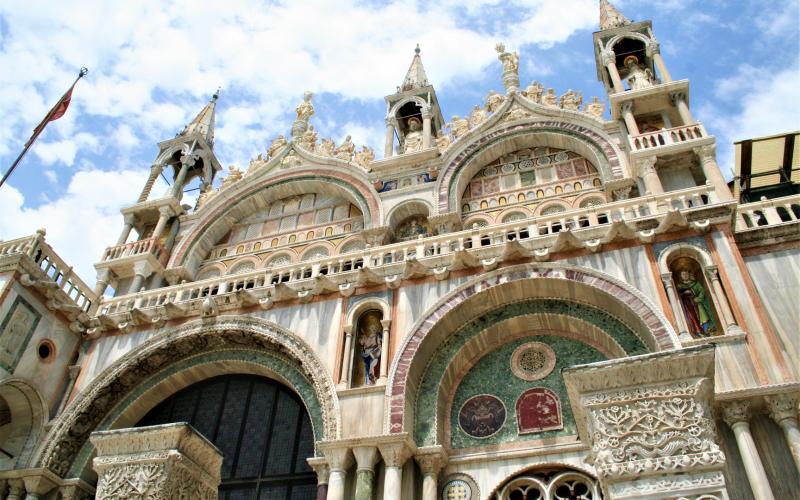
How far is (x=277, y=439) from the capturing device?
12.2m

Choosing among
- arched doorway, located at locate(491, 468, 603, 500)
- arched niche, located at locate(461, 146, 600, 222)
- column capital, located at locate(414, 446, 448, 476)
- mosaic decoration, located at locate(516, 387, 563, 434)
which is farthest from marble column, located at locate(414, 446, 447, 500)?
arched niche, located at locate(461, 146, 600, 222)

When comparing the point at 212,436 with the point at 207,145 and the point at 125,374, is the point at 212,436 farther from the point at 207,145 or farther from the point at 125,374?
the point at 207,145

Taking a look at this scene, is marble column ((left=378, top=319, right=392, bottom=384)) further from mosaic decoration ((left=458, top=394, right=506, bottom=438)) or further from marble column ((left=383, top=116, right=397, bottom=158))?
marble column ((left=383, top=116, right=397, bottom=158))

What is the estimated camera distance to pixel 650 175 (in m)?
13.5

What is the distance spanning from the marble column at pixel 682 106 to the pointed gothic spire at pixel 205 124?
1403cm

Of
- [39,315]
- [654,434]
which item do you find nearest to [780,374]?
[654,434]

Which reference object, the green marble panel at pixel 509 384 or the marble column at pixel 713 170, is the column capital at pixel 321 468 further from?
the marble column at pixel 713 170

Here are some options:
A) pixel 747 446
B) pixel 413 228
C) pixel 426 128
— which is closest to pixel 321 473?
pixel 747 446

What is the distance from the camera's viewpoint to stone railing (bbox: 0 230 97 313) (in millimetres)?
13492

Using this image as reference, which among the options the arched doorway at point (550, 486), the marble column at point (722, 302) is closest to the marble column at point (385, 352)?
the arched doorway at point (550, 486)

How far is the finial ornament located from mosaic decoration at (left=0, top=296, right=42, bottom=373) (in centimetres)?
1272

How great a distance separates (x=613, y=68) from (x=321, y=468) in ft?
41.1

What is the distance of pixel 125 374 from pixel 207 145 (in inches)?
387

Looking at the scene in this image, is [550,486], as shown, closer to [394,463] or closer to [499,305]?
[394,463]
